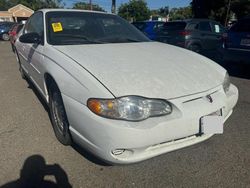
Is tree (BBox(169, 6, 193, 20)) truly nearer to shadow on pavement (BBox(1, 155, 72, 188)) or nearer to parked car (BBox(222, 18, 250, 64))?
parked car (BBox(222, 18, 250, 64))

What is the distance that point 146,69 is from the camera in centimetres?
260

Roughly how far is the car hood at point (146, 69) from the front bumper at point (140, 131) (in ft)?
0.54

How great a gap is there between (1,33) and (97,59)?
20.7 meters

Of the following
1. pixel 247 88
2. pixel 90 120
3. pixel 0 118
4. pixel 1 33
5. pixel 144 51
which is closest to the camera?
pixel 90 120

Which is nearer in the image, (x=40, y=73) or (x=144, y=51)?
(x=144, y=51)

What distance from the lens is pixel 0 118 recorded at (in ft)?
12.6

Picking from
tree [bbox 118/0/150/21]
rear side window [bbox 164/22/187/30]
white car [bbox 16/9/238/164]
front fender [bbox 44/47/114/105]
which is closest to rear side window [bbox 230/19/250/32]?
rear side window [bbox 164/22/187/30]

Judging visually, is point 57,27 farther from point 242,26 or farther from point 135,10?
point 135,10

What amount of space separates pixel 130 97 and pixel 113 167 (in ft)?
2.80

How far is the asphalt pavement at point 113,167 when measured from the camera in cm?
245

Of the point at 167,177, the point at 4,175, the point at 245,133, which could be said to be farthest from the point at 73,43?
the point at 245,133

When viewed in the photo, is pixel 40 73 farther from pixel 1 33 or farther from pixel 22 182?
pixel 1 33

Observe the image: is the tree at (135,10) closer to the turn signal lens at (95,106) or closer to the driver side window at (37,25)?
the driver side window at (37,25)

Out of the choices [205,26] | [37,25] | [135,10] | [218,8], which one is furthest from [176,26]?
[135,10]
